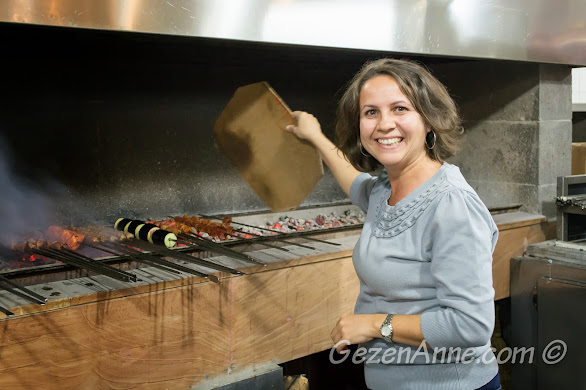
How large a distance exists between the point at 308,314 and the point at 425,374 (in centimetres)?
89

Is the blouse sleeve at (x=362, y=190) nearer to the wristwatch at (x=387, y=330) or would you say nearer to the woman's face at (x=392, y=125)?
the woman's face at (x=392, y=125)

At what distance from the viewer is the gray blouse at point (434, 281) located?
1424mm

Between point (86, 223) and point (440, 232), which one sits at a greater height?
point (86, 223)

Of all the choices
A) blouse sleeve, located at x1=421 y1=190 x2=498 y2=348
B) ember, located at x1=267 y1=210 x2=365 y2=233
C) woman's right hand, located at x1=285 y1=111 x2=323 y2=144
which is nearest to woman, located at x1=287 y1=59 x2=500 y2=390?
blouse sleeve, located at x1=421 y1=190 x2=498 y2=348

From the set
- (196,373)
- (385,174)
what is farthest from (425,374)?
(196,373)

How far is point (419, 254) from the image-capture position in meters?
1.51

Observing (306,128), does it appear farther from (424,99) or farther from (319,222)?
(319,222)

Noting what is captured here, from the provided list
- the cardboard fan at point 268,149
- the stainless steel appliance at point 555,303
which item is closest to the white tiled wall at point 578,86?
the stainless steel appliance at point 555,303

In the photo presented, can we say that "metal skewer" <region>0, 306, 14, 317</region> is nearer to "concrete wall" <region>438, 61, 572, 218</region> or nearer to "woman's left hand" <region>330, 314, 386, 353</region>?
"woman's left hand" <region>330, 314, 386, 353</region>

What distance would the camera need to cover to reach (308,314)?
2410mm

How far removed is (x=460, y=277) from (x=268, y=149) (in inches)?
42.9

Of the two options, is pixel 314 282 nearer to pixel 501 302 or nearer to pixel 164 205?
pixel 164 205

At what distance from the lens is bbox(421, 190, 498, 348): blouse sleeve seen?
1415 mm

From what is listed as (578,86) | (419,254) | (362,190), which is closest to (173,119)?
(362,190)
